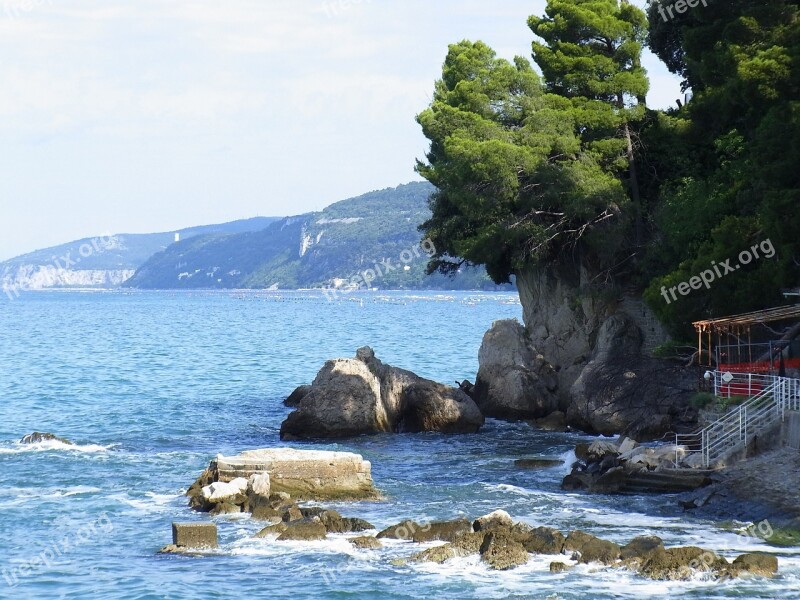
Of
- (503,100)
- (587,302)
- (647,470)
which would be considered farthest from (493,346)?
(647,470)

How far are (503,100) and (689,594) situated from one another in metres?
29.2

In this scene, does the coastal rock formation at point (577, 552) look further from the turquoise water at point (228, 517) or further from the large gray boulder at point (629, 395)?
the large gray boulder at point (629, 395)

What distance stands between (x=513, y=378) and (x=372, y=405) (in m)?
5.83

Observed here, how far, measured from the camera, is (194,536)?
2227 cm

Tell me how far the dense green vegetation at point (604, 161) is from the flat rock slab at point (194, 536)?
16956 millimetres

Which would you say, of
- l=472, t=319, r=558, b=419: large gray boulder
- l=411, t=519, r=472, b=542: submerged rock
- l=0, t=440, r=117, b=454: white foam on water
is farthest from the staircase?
l=0, t=440, r=117, b=454: white foam on water

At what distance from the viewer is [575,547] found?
70.9 ft

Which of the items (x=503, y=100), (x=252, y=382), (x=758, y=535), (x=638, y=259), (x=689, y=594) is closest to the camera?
(x=689, y=594)

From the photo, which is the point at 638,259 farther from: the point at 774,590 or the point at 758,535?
the point at 774,590

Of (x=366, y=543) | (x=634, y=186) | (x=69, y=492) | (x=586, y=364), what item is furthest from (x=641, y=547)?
(x=634, y=186)

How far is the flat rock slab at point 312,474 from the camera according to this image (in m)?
27.0

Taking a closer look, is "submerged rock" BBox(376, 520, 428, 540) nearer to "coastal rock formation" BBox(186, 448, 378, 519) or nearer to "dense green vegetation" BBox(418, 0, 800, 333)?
"coastal rock formation" BBox(186, 448, 378, 519)

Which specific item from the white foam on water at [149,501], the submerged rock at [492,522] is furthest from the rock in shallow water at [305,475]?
the submerged rock at [492,522]

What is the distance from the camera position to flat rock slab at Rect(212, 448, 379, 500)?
2702 centimetres
